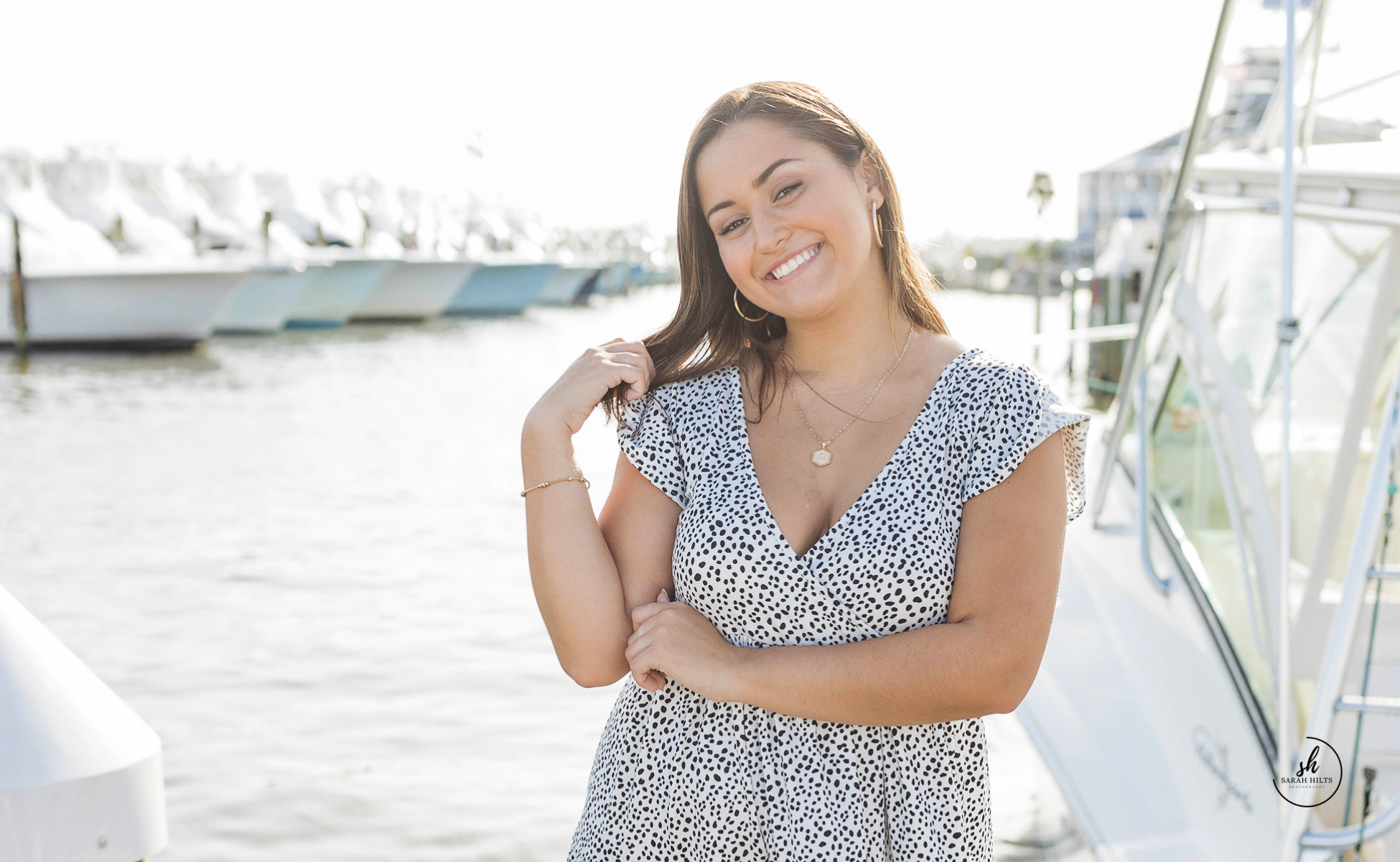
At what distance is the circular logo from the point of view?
2457mm

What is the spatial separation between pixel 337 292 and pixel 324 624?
1207 inches

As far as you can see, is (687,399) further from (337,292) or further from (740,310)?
(337,292)

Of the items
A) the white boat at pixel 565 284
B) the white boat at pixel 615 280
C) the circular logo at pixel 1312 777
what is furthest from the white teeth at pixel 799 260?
the white boat at pixel 615 280

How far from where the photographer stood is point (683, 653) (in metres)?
1.88

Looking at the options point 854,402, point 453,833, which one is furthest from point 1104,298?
point 854,402

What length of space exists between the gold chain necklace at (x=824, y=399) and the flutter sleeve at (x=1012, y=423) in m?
0.20

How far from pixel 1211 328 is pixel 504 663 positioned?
13.8 ft

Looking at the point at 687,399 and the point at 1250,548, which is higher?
the point at 687,399

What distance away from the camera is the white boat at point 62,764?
132 cm

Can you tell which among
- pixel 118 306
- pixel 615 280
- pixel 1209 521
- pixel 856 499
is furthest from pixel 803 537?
pixel 615 280

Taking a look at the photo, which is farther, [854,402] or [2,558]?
[2,558]

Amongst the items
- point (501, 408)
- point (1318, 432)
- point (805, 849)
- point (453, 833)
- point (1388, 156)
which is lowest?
point (501, 408)

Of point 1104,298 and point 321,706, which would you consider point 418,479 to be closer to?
point 321,706

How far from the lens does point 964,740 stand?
6.27ft
